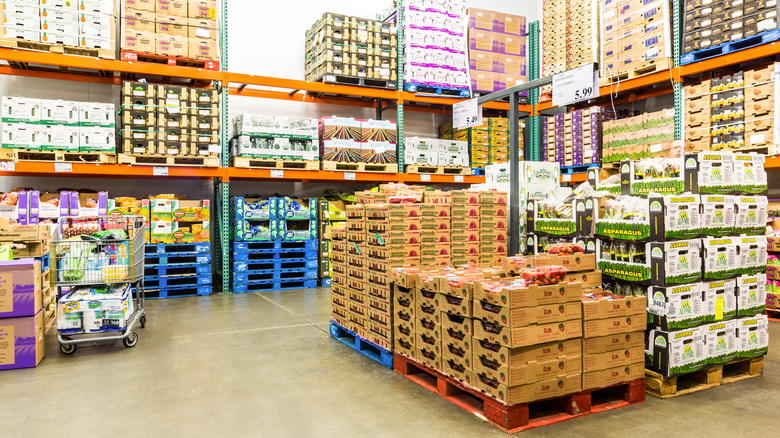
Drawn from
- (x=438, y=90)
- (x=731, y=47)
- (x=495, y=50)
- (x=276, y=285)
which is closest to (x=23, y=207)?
(x=276, y=285)

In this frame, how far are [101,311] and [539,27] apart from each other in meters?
10.4

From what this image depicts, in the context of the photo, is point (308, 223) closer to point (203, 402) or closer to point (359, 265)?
point (359, 265)

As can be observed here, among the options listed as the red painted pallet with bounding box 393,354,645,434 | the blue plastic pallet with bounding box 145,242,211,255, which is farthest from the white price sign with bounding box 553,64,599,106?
the blue plastic pallet with bounding box 145,242,211,255

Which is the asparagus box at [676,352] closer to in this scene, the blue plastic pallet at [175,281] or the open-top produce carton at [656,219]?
the open-top produce carton at [656,219]

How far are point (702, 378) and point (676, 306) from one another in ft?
2.37

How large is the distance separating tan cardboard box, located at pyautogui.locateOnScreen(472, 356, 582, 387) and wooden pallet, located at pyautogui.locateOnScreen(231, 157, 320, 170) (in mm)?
6135

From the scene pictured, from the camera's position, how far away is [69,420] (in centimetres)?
322

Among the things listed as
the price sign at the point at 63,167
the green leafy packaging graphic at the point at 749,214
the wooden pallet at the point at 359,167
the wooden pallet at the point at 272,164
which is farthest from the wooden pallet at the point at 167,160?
the green leafy packaging graphic at the point at 749,214

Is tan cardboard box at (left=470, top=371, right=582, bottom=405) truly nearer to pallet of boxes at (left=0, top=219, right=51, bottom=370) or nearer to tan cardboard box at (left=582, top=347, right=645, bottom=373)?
tan cardboard box at (left=582, top=347, right=645, bottom=373)

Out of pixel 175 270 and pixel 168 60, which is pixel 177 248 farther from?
pixel 168 60

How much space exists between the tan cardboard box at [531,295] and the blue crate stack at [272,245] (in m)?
5.92

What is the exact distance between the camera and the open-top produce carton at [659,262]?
3631mm

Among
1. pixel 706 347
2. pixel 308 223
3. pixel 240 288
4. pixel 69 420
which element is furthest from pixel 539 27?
pixel 69 420

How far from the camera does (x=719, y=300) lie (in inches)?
153
